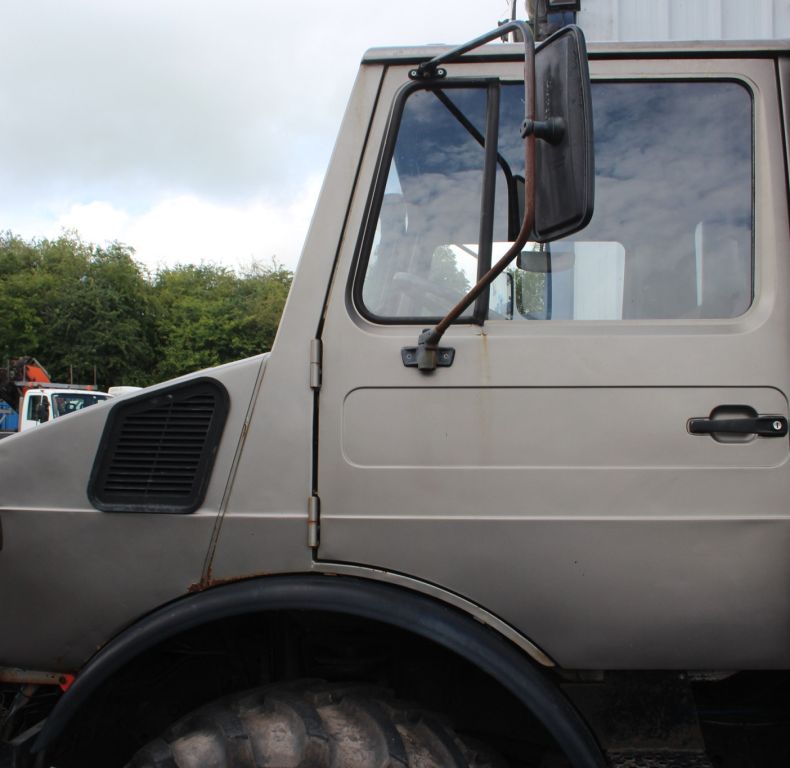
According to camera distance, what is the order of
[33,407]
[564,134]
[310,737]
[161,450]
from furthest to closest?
[33,407]
[161,450]
[310,737]
[564,134]

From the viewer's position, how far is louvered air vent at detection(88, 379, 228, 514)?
1884 mm

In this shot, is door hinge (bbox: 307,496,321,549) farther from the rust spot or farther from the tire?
the tire

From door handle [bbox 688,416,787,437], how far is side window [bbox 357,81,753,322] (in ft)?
0.96

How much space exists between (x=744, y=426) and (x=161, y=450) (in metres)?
1.43

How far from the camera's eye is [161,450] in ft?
6.30

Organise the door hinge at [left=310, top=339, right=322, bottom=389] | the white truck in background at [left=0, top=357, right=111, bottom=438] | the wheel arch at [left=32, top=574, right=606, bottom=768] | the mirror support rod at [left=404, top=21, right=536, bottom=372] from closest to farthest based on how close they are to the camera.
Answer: the mirror support rod at [left=404, top=21, right=536, bottom=372]
the wheel arch at [left=32, top=574, right=606, bottom=768]
the door hinge at [left=310, top=339, right=322, bottom=389]
the white truck in background at [left=0, top=357, right=111, bottom=438]

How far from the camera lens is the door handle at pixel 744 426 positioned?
1.78 meters

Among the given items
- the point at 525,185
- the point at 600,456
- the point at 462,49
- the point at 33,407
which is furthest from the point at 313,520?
the point at 33,407

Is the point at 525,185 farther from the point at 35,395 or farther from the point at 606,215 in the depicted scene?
the point at 35,395

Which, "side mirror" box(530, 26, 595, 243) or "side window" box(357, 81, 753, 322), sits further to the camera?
"side window" box(357, 81, 753, 322)

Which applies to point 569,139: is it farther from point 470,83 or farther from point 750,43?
point 750,43

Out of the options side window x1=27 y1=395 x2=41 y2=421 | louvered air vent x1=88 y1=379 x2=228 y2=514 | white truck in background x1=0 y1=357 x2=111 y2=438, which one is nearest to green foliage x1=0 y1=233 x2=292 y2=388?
white truck in background x1=0 y1=357 x2=111 y2=438

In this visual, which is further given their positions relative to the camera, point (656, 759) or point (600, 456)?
point (656, 759)

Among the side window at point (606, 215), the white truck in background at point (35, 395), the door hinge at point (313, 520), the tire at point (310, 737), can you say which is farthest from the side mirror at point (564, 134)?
the white truck in background at point (35, 395)
